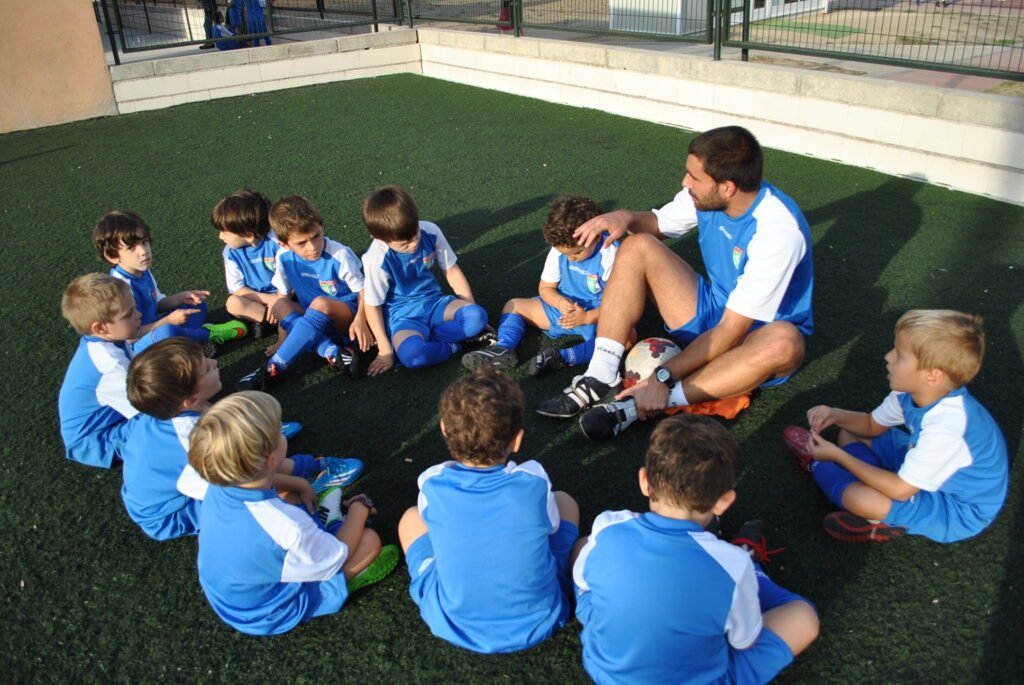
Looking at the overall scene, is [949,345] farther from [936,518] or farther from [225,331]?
[225,331]

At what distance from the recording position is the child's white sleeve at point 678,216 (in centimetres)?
405

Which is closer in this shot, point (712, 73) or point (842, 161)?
point (842, 161)

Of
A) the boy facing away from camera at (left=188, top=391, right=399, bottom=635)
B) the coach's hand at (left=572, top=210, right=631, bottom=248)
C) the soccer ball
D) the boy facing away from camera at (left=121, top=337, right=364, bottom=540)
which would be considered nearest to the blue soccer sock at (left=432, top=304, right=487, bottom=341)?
the coach's hand at (left=572, top=210, right=631, bottom=248)

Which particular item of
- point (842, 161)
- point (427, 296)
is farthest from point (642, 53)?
point (427, 296)

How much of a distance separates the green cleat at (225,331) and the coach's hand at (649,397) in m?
2.27

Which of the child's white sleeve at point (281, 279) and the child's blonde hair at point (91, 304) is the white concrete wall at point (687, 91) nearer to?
the child's white sleeve at point (281, 279)

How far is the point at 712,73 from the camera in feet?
23.6

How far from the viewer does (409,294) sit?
4.33 m

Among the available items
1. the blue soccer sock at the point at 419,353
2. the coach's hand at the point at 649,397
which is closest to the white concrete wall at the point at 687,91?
the coach's hand at the point at 649,397

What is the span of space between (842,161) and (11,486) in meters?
6.13

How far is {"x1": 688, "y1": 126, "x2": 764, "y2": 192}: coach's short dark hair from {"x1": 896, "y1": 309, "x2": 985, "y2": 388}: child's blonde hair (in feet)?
3.40

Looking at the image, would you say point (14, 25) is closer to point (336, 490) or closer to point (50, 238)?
point (50, 238)

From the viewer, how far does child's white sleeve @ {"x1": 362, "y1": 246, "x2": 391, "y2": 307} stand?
414cm

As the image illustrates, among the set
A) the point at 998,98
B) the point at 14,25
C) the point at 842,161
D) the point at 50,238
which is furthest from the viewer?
the point at 14,25
